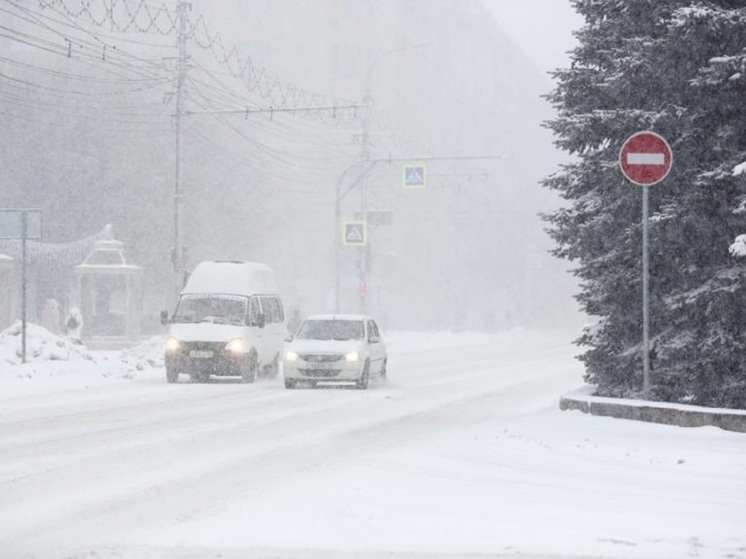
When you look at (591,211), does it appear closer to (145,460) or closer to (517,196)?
(145,460)

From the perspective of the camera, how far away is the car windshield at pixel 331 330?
29984mm

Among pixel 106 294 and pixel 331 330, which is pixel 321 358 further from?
pixel 106 294

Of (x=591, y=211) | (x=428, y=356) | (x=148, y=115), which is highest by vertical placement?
(x=148, y=115)

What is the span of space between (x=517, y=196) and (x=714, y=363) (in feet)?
344

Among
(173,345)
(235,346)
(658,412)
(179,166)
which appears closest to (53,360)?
(173,345)

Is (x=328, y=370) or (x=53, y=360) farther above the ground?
(x=328, y=370)

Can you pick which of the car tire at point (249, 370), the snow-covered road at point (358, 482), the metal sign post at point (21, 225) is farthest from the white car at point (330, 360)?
the metal sign post at point (21, 225)

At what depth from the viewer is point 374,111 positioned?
10544 cm

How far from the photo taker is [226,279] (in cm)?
3231

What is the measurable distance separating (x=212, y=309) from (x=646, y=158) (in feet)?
51.1

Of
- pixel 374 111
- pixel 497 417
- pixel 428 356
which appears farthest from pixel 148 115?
pixel 497 417

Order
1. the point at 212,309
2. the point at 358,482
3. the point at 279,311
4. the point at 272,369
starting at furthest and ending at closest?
the point at 279,311 → the point at 272,369 → the point at 212,309 → the point at 358,482

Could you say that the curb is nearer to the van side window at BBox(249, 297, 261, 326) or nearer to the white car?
the white car

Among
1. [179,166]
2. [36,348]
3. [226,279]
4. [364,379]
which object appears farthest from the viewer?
[179,166]
